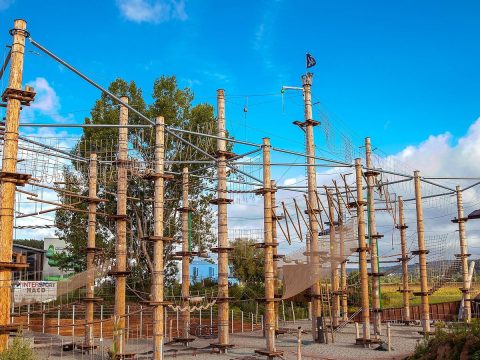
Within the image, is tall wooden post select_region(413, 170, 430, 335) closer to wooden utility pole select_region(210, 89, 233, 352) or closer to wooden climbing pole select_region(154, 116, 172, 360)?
wooden utility pole select_region(210, 89, 233, 352)

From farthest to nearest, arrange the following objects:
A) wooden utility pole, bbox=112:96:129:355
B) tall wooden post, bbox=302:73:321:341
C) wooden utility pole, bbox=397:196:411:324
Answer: wooden utility pole, bbox=397:196:411:324 → tall wooden post, bbox=302:73:321:341 → wooden utility pole, bbox=112:96:129:355

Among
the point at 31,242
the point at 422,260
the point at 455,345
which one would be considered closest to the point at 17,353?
the point at 455,345

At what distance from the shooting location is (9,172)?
12852 mm

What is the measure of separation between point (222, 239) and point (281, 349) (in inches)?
214

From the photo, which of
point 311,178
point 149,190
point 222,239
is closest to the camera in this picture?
point 222,239

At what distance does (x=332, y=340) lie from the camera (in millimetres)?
23719

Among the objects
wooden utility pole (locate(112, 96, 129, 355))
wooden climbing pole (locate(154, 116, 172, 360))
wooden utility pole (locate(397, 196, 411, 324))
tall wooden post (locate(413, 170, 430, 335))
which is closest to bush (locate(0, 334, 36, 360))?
wooden climbing pole (locate(154, 116, 172, 360))

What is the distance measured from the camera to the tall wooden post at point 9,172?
12.5 metres

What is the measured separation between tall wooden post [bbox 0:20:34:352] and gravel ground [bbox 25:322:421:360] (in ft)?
18.8

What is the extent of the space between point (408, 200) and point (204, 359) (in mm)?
18593

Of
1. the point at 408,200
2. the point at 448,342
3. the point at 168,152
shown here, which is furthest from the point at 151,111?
the point at 448,342

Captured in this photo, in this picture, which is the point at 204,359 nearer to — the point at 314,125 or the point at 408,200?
the point at 314,125

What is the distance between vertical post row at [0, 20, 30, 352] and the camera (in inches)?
490

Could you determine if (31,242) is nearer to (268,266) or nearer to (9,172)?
(268,266)
